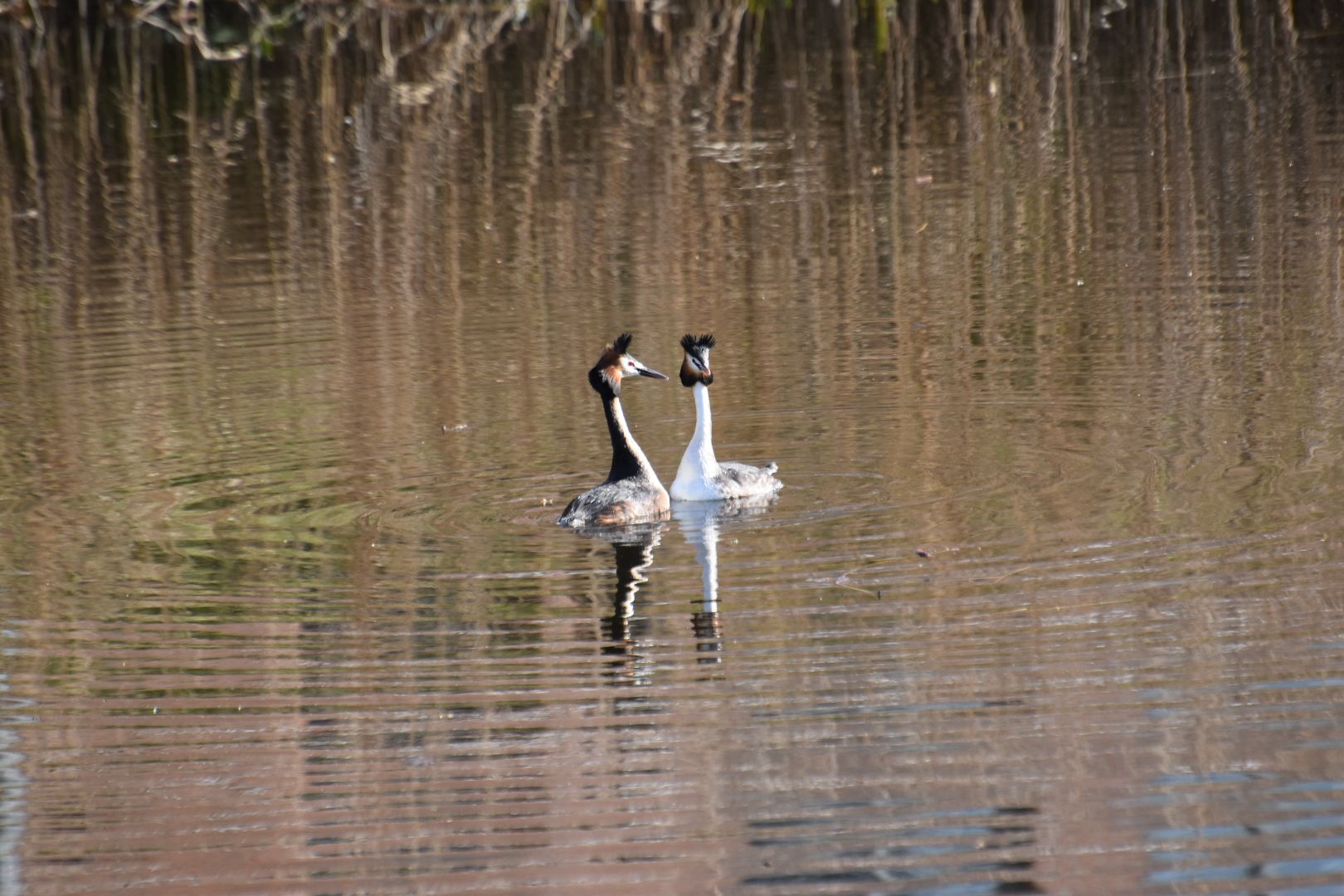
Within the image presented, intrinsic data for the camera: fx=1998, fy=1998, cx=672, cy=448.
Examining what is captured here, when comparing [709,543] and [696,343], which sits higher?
[696,343]

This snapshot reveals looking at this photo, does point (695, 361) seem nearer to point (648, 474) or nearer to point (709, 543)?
point (648, 474)

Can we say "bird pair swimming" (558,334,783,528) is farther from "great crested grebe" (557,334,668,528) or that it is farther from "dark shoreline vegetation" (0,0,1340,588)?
"dark shoreline vegetation" (0,0,1340,588)

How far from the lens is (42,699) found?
7.73 m

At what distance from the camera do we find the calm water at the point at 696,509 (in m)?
6.28

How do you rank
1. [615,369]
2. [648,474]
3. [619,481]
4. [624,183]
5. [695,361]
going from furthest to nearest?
[624,183], [615,369], [695,361], [648,474], [619,481]

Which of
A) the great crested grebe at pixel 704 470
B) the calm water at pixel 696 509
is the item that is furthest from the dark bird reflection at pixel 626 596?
the great crested grebe at pixel 704 470

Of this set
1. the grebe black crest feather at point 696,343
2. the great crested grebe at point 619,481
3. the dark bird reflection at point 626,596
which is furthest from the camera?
the grebe black crest feather at point 696,343

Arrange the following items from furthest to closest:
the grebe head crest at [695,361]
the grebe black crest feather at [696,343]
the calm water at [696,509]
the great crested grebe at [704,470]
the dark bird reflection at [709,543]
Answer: the grebe black crest feather at [696,343] → the grebe head crest at [695,361] → the great crested grebe at [704,470] → the dark bird reflection at [709,543] → the calm water at [696,509]

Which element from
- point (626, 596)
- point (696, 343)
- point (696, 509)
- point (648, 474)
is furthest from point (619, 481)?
point (626, 596)

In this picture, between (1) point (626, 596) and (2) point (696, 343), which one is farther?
(2) point (696, 343)

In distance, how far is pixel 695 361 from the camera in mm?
10695

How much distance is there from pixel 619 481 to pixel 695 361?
0.88m

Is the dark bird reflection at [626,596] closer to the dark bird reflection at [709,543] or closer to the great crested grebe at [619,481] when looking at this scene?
the great crested grebe at [619,481]

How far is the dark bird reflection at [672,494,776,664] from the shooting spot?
7.99 m
